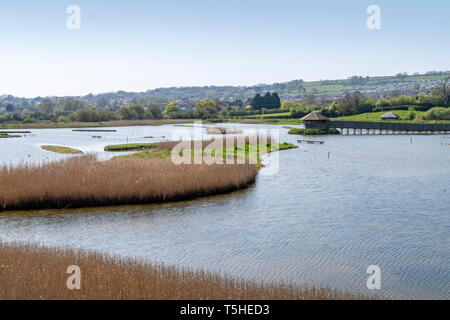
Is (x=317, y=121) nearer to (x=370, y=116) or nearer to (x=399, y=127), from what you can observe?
(x=399, y=127)

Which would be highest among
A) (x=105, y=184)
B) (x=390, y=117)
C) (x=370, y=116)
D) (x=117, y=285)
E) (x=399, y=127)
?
(x=370, y=116)

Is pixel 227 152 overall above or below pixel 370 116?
below

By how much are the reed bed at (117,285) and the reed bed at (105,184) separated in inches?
390

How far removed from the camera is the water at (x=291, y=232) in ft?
49.4

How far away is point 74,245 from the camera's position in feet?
→ 57.7

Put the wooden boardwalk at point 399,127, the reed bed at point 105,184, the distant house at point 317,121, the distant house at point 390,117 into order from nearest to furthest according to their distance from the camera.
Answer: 1. the reed bed at point 105,184
2. the wooden boardwalk at point 399,127
3. the distant house at point 317,121
4. the distant house at point 390,117

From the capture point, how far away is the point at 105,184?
25.0 metres

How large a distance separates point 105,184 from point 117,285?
45.8 feet

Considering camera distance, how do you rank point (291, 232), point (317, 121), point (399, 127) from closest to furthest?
point (291, 232), point (317, 121), point (399, 127)

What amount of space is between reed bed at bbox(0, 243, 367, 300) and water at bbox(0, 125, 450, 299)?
2.22 meters

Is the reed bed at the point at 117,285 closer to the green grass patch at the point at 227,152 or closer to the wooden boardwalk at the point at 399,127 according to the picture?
the green grass patch at the point at 227,152

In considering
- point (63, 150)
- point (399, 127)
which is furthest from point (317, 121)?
point (63, 150)

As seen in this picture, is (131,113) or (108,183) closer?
(108,183)

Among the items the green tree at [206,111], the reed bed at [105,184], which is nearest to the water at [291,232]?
the reed bed at [105,184]
